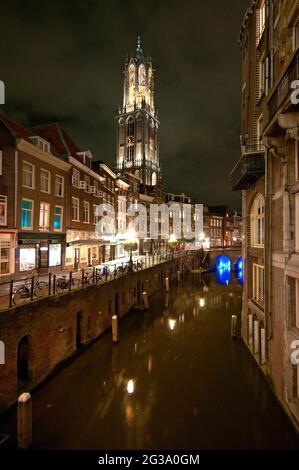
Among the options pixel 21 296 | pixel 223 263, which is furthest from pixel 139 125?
pixel 21 296

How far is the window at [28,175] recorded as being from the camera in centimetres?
1953

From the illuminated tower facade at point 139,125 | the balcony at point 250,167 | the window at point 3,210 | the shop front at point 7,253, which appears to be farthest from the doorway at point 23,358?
the illuminated tower facade at point 139,125

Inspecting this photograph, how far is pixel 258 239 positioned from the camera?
14.0 metres

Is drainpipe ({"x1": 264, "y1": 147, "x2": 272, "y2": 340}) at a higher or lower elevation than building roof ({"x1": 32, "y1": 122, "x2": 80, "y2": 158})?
lower

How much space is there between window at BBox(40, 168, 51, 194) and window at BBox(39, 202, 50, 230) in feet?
3.84

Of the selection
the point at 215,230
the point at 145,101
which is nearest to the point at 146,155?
the point at 145,101

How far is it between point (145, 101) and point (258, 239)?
108 meters

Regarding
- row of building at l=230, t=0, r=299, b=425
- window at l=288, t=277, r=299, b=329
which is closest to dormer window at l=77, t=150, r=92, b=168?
row of building at l=230, t=0, r=299, b=425

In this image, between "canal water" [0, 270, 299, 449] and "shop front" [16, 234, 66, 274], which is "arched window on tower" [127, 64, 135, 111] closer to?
"shop front" [16, 234, 66, 274]

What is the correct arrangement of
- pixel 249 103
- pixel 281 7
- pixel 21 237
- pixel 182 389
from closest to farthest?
pixel 281 7
pixel 182 389
pixel 249 103
pixel 21 237

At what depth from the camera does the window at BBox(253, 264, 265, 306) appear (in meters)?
13.5

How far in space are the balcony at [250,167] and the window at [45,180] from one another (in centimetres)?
1523

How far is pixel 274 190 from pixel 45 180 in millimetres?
18124
